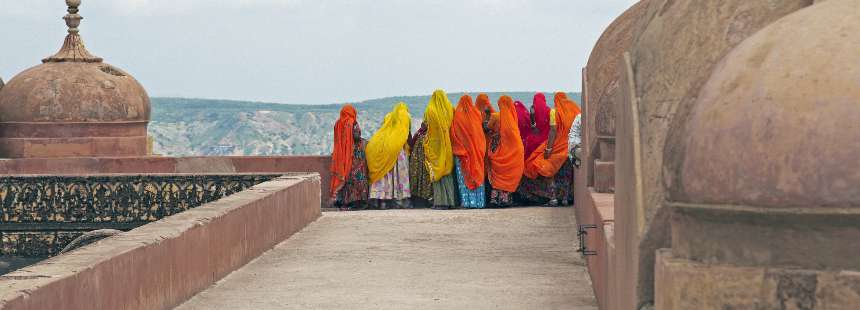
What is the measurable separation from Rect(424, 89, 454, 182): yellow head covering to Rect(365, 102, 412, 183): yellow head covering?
332 mm

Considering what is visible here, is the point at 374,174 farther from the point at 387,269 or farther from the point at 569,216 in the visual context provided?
the point at 387,269

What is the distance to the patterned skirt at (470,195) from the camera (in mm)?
15375

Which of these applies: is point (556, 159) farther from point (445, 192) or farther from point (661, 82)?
point (661, 82)

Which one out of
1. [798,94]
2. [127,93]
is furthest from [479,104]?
[798,94]

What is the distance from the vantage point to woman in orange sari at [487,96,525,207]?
15.2m

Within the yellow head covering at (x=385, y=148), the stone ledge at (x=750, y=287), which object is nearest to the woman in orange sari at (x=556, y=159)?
the yellow head covering at (x=385, y=148)

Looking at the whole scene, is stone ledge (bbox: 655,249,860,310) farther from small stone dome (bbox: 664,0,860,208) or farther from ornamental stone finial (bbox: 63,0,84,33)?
ornamental stone finial (bbox: 63,0,84,33)

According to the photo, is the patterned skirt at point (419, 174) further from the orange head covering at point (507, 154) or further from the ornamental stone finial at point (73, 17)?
the ornamental stone finial at point (73, 17)

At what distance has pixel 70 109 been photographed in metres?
18.7

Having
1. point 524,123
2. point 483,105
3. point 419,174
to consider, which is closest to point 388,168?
point 419,174

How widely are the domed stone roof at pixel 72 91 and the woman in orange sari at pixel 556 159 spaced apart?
6525 mm

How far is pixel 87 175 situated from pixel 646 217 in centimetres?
1197

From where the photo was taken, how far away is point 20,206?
15.3m

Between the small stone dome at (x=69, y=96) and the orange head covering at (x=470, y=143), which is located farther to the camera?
the small stone dome at (x=69, y=96)
